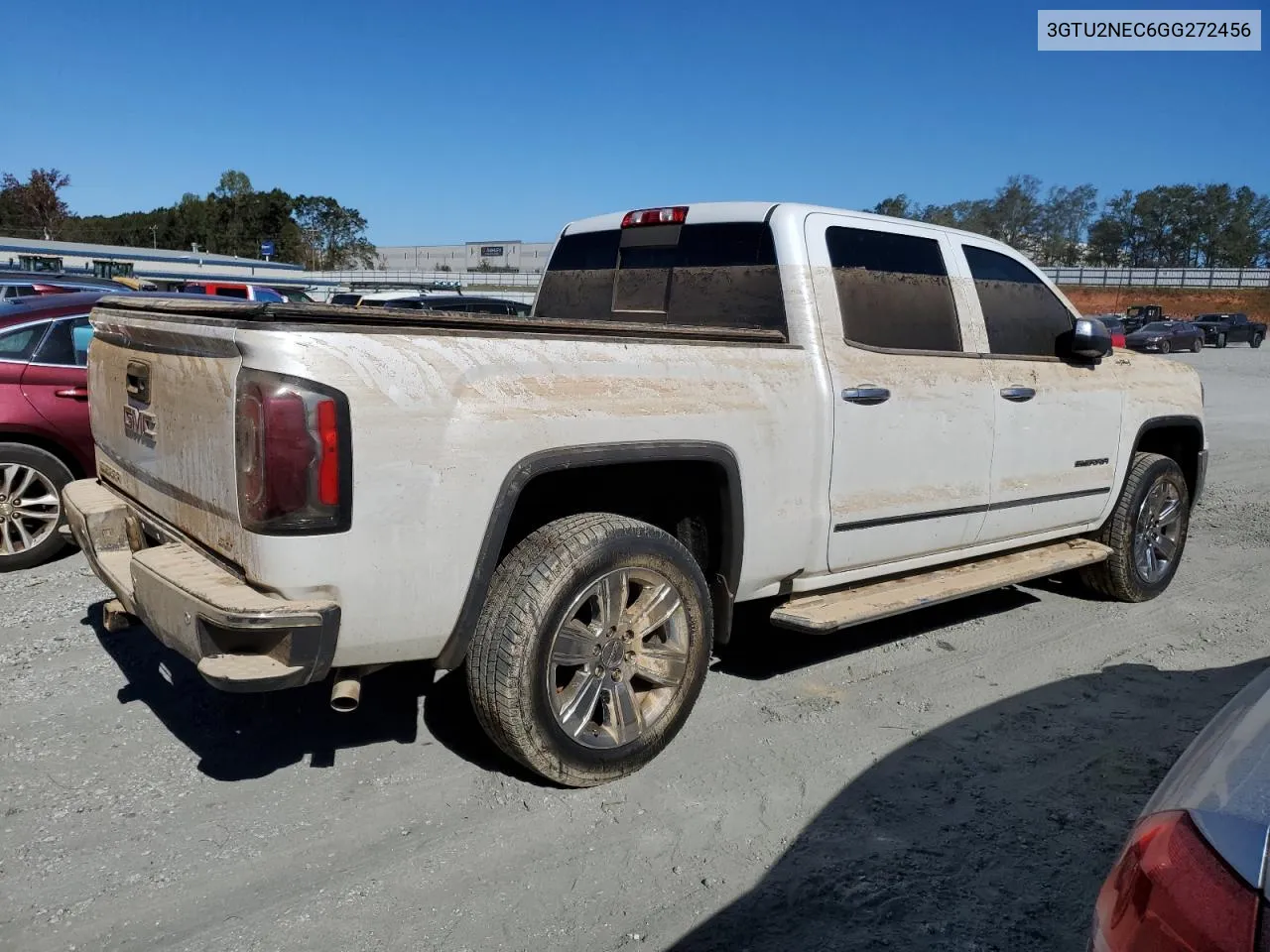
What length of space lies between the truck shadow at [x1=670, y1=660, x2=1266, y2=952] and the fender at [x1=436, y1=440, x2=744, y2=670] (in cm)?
95

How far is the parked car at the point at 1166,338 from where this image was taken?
35.0m

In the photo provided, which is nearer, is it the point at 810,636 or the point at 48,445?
the point at 810,636

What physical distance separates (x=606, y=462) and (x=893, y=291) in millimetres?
1826

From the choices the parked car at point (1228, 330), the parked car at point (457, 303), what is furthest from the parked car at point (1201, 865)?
the parked car at point (1228, 330)

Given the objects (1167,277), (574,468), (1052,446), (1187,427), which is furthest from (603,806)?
(1167,277)

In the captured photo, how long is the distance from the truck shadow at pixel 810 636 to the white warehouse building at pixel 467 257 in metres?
60.4

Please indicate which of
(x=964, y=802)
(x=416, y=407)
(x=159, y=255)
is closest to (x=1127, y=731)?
(x=964, y=802)

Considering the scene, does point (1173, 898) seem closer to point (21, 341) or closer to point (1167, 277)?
point (21, 341)

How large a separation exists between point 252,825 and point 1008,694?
314 cm

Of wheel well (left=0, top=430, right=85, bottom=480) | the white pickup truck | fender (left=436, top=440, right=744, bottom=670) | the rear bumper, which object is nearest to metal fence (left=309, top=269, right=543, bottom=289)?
wheel well (left=0, top=430, right=85, bottom=480)

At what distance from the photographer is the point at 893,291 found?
4480 mm

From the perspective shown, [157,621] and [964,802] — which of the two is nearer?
[157,621]

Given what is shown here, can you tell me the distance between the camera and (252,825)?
3.25 meters

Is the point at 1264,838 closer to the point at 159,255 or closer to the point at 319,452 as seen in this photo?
the point at 319,452
